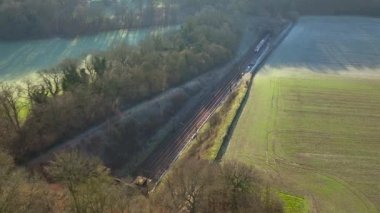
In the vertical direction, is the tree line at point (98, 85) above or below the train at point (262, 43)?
above

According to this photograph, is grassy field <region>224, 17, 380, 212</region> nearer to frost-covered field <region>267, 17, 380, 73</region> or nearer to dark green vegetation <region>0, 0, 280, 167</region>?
frost-covered field <region>267, 17, 380, 73</region>

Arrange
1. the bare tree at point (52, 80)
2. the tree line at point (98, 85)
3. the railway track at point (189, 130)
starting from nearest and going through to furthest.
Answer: the tree line at point (98, 85), the railway track at point (189, 130), the bare tree at point (52, 80)

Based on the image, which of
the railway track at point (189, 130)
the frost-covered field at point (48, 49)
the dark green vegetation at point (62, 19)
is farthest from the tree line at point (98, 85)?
→ the dark green vegetation at point (62, 19)

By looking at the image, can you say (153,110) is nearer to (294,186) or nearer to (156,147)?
(156,147)

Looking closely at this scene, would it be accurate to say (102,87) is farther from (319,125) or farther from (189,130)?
(319,125)

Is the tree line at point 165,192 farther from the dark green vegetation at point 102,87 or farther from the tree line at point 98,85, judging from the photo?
the dark green vegetation at point 102,87

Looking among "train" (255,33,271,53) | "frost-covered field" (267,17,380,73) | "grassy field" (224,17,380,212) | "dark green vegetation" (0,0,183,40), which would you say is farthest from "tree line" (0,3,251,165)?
"dark green vegetation" (0,0,183,40)

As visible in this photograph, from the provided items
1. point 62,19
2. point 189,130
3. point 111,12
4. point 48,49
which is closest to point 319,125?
point 189,130
